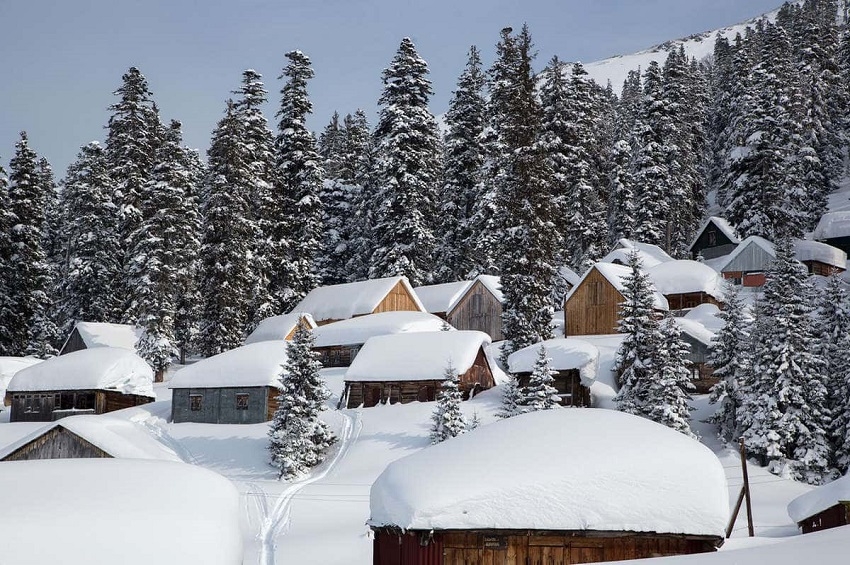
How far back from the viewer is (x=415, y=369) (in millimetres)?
44125

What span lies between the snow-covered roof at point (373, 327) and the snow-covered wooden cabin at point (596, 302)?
8509 millimetres

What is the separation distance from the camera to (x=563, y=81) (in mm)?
69500

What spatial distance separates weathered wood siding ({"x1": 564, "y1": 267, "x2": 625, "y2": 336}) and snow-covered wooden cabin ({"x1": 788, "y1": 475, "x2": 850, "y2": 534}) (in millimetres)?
28235

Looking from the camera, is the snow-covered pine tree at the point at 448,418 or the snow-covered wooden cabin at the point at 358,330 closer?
the snow-covered pine tree at the point at 448,418

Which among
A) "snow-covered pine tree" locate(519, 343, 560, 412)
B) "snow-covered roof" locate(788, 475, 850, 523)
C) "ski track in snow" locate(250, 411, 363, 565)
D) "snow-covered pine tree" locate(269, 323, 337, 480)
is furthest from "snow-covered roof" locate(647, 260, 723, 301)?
"snow-covered roof" locate(788, 475, 850, 523)

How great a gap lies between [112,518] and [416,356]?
120 feet

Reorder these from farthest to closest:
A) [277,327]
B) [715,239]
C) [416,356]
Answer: [715,239]
[277,327]
[416,356]

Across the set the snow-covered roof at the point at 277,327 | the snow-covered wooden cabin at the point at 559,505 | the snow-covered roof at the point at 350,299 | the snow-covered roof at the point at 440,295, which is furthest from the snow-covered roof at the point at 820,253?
the snow-covered wooden cabin at the point at 559,505

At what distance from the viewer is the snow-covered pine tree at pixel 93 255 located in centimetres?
6122

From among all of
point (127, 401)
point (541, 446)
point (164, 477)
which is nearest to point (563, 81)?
point (127, 401)

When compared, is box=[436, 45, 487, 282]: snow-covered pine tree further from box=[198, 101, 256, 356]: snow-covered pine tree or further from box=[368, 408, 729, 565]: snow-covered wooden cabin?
box=[368, 408, 729, 565]: snow-covered wooden cabin

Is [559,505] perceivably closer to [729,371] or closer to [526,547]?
[526,547]

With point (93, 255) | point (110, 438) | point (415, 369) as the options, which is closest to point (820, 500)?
point (415, 369)

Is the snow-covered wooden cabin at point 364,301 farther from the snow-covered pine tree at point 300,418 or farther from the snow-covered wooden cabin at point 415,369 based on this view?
the snow-covered pine tree at point 300,418
